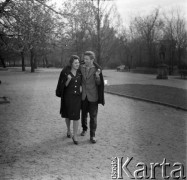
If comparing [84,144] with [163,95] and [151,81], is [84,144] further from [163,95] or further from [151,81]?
[151,81]

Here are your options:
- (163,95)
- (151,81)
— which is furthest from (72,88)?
(151,81)

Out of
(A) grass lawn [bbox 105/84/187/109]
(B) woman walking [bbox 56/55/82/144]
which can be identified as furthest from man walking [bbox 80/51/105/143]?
(A) grass lawn [bbox 105/84/187/109]

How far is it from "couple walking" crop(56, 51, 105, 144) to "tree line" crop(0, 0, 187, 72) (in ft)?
22.4

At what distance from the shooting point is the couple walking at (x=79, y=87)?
4941 millimetres

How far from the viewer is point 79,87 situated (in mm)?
5016

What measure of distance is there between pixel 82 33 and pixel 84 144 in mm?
24162

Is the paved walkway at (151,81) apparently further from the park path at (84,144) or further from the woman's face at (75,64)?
the woman's face at (75,64)

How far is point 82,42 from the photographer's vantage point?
28.9 metres

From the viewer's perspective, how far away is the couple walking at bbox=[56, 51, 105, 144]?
4.94 m

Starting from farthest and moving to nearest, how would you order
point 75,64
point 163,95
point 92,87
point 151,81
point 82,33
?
point 82,33
point 151,81
point 163,95
point 92,87
point 75,64

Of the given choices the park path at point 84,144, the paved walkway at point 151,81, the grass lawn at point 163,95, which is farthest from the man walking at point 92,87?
the paved walkway at point 151,81

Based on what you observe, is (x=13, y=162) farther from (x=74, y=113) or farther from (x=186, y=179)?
(x=186, y=179)

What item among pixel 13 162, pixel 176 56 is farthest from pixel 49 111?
pixel 176 56

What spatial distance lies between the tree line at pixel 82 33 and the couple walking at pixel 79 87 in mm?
6813
